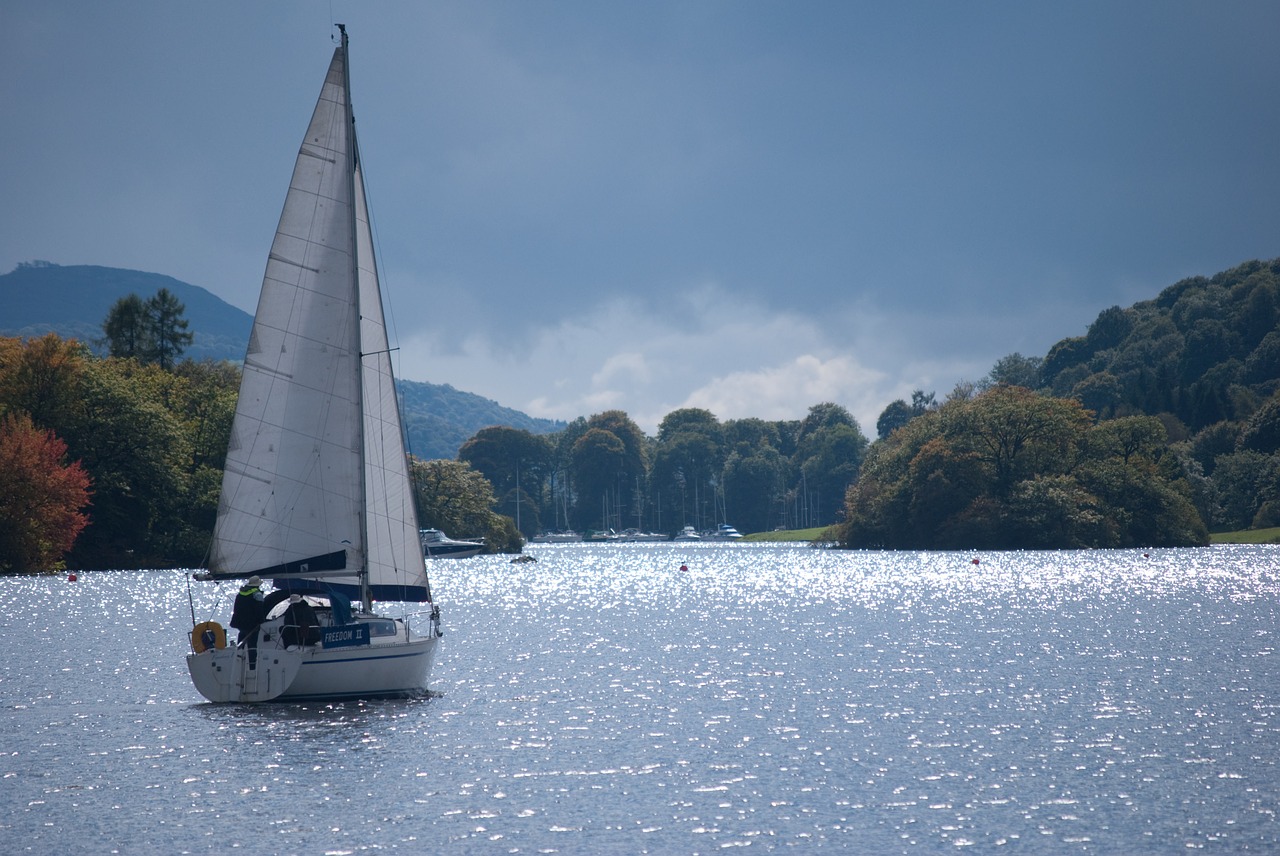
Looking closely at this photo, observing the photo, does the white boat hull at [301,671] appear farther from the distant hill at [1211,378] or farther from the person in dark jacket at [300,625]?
the distant hill at [1211,378]

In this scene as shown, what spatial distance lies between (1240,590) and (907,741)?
54.2 meters

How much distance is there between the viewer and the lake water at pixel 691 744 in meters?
20.9

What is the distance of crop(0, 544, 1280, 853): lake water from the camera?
20.9 metres

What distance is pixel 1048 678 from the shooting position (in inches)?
1524

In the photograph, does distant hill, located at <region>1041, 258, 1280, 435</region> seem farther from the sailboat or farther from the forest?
the sailboat

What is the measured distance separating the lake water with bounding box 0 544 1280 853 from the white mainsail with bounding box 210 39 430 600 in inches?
164

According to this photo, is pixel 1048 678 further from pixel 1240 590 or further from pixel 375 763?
pixel 1240 590

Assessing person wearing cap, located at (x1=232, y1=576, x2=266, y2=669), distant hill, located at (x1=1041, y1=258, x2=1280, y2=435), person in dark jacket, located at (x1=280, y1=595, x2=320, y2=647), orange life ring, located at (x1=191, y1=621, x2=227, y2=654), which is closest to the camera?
person in dark jacket, located at (x1=280, y1=595, x2=320, y2=647)

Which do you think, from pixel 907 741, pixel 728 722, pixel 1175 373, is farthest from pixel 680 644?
pixel 1175 373

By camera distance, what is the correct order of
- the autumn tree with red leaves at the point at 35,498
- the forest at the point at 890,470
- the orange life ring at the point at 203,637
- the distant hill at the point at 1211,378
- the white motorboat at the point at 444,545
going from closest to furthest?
the orange life ring at the point at 203,637 → the autumn tree with red leaves at the point at 35,498 → the forest at the point at 890,470 → the white motorboat at the point at 444,545 → the distant hill at the point at 1211,378

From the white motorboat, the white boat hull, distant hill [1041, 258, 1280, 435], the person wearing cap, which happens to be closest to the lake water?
the white boat hull

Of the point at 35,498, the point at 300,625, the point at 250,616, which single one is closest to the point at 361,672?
the point at 300,625

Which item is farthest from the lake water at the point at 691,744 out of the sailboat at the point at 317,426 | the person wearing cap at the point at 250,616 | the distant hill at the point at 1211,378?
the distant hill at the point at 1211,378

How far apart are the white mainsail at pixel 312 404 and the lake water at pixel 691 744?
417cm
